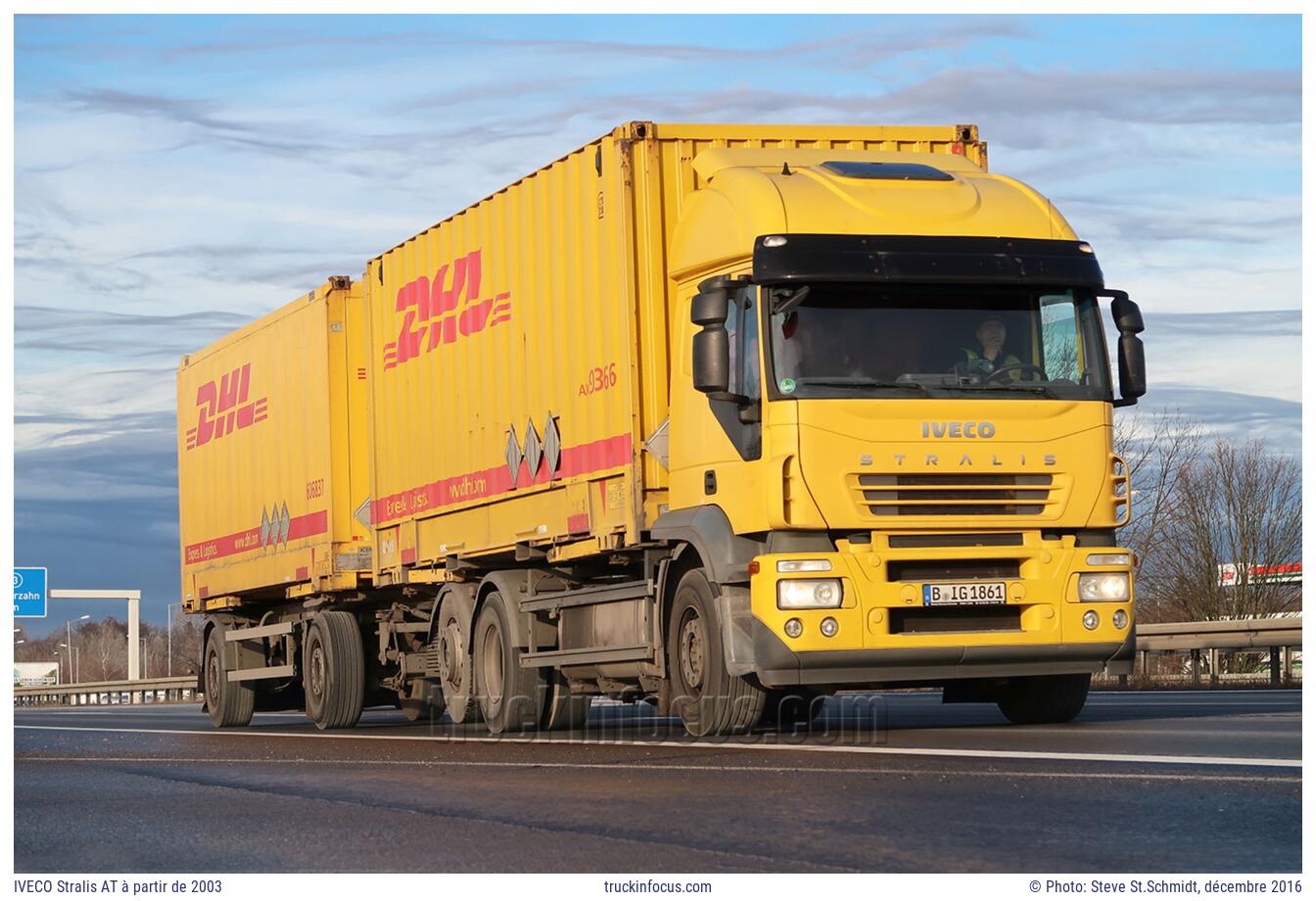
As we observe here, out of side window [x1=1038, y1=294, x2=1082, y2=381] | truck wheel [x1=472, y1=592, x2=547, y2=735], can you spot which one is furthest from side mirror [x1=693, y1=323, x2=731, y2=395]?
truck wheel [x1=472, y1=592, x2=547, y2=735]

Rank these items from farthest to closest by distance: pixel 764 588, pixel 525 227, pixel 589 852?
pixel 525 227
pixel 764 588
pixel 589 852

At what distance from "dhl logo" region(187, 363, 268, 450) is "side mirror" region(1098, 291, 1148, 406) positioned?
11.7m

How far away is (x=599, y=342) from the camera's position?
1490 cm

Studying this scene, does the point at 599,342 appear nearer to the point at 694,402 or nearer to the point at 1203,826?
the point at 694,402

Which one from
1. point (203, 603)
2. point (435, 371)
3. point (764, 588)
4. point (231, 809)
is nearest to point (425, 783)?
point (231, 809)

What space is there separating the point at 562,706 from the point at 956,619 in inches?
182

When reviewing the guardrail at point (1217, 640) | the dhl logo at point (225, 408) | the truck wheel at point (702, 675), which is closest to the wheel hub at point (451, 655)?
the truck wheel at point (702, 675)

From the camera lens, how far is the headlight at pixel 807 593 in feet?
41.2

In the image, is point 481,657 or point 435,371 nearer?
point 481,657

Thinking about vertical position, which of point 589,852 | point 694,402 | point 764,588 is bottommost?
point 589,852

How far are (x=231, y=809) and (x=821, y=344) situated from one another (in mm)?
4894

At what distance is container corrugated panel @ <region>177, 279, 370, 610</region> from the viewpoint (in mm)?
20594

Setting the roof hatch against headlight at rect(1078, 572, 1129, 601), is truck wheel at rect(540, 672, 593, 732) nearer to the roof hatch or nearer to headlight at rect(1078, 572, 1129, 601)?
headlight at rect(1078, 572, 1129, 601)

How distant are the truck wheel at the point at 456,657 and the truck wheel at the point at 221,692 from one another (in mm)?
6049
